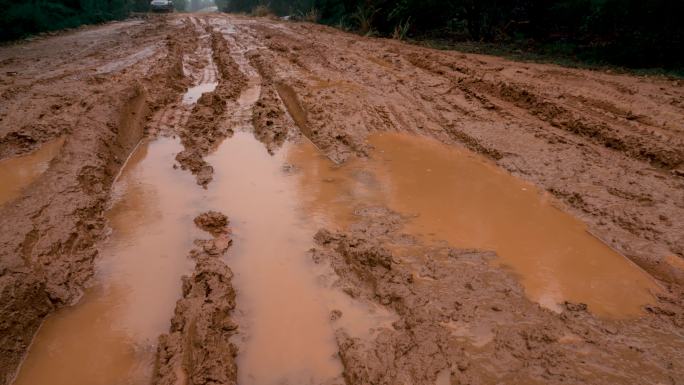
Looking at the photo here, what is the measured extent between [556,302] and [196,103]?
5957mm

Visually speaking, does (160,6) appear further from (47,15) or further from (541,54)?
(541,54)

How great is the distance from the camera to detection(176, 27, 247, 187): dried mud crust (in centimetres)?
499

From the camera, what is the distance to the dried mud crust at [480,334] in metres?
2.35

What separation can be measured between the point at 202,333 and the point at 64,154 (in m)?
3.42

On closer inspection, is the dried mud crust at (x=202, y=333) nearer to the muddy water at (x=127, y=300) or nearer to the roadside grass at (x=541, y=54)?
the muddy water at (x=127, y=300)

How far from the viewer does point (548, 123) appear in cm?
566

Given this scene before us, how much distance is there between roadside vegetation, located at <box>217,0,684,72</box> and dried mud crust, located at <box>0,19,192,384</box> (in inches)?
286

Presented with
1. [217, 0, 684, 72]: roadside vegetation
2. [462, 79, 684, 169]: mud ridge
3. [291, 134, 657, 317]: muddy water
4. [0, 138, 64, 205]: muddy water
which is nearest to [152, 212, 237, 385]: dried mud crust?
[291, 134, 657, 317]: muddy water

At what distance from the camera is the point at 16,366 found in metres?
2.52

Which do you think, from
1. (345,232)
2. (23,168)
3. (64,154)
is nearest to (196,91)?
(64,154)

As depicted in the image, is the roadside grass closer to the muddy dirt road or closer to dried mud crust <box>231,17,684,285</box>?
dried mud crust <box>231,17,684,285</box>

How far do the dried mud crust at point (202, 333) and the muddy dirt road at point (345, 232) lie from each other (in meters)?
0.01

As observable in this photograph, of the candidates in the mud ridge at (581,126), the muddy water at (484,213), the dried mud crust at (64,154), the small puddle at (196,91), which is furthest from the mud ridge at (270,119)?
the mud ridge at (581,126)

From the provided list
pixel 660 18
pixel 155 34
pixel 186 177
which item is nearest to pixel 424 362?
pixel 186 177
